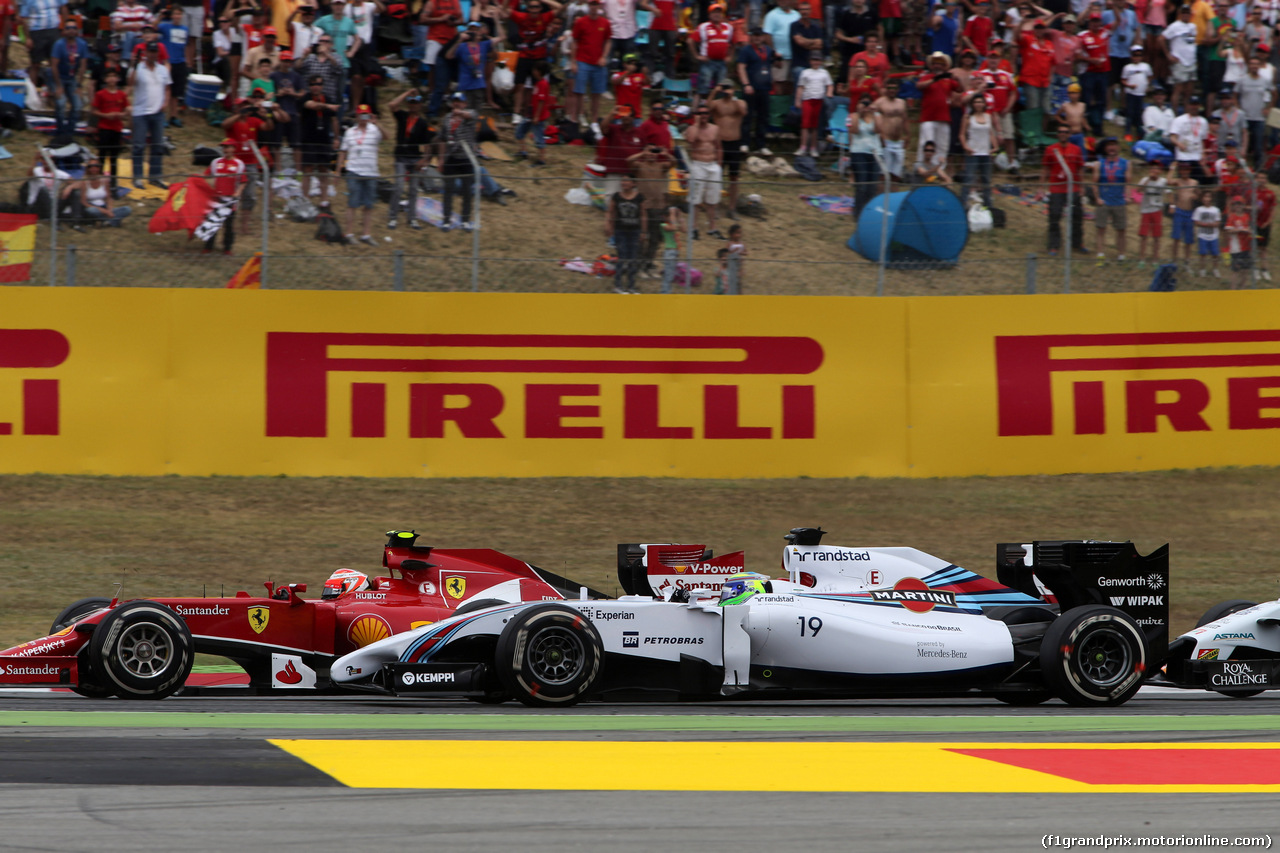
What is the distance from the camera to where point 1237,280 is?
1532 cm

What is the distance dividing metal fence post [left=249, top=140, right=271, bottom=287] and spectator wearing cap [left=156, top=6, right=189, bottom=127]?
242 cm

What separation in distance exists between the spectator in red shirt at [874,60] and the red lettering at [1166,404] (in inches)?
181

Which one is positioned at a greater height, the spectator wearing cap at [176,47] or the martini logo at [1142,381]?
the spectator wearing cap at [176,47]

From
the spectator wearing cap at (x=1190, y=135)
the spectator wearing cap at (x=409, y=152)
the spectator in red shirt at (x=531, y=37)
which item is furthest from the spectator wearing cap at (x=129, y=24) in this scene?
the spectator wearing cap at (x=1190, y=135)

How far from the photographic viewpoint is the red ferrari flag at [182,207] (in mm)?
13695

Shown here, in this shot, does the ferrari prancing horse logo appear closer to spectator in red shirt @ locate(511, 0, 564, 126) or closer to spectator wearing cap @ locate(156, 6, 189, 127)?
spectator wearing cap @ locate(156, 6, 189, 127)

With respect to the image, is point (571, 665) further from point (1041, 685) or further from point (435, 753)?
point (1041, 685)

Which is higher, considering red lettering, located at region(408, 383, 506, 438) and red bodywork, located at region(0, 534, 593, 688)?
red bodywork, located at region(0, 534, 593, 688)

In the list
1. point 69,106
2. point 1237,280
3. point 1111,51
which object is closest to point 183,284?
point 69,106

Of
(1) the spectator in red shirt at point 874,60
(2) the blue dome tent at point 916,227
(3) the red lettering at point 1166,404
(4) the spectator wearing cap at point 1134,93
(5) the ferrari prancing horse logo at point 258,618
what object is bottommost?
(3) the red lettering at point 1166,404

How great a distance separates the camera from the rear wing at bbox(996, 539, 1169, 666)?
8750 millimetres

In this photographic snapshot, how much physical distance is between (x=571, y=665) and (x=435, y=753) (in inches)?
57.3

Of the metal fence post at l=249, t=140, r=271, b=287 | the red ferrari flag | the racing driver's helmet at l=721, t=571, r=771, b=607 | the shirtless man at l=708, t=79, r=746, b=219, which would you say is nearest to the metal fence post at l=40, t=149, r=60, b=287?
the red ferrari flag

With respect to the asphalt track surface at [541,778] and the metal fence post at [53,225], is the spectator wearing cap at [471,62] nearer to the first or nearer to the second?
the metal fence post at [53,225]
